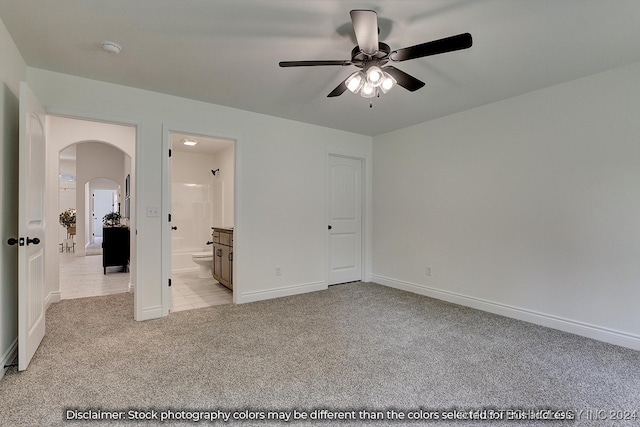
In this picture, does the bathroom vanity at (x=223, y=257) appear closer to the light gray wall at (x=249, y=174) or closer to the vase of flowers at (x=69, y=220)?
the light gray wall at (x=249, y=174)

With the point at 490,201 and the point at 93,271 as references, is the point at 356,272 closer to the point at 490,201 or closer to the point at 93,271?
the point at 490,201

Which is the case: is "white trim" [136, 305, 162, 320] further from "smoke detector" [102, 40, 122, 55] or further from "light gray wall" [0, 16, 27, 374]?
"smoke detector" [102, 40, 122, 55]

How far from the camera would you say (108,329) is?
2973mm

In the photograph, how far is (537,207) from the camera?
319 cm

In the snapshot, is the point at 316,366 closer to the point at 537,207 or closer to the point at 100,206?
the point at 537,207

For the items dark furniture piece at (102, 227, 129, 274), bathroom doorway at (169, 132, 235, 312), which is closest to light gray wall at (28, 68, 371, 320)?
bathroom doorway at (169, 132, 235, 312)

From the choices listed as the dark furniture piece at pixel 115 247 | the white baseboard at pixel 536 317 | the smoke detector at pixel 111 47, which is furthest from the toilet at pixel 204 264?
the smoke detector at pixel 111 47

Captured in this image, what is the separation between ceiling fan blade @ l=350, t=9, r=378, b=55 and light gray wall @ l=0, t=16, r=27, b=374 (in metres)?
2.31

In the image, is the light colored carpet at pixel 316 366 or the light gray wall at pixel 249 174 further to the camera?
the light gray wall at pixel 249 174

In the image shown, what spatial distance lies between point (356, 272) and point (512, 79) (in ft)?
10.8

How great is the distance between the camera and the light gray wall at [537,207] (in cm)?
270

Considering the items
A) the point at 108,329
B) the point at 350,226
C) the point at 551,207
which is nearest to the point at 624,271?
the point at 551,207

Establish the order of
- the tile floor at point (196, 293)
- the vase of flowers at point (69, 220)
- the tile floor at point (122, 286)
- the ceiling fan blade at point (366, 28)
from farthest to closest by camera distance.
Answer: the vase of flowers at point (69, 220) < the tile floor at point (122, 286) < the tile floor at point (196, 293) < the ceiling fan blade at point (366, 28)

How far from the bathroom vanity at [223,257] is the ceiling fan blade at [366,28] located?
3114 mm
